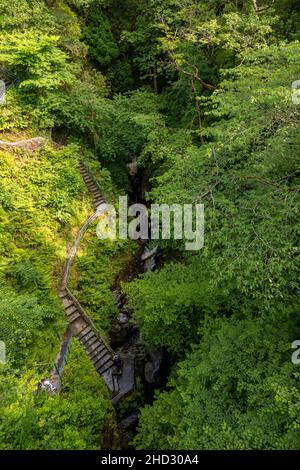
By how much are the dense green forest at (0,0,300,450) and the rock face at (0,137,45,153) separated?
8.7 inches

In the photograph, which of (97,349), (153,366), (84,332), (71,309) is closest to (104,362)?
(97,349)

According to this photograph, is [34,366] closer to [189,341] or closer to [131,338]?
[189,341]

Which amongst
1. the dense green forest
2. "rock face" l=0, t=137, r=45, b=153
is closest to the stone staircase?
A: the dense green forest

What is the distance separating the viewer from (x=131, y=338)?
52.1ft

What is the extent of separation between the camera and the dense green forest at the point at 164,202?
7.27 m

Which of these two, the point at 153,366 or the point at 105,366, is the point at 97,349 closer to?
the point at 105,366

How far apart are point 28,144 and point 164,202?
396 inches

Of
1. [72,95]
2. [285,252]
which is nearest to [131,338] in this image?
[285,252]

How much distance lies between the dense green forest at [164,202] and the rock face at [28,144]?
0.73 feet

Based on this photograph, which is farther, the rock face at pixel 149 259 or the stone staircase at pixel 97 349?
the rock face at pixel 149 259

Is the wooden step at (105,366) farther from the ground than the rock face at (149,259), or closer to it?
closer to it

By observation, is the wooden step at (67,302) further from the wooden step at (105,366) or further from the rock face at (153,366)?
the rock face at (153,366)

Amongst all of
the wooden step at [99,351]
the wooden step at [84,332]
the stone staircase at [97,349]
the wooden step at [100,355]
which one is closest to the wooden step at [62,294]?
the stone staircase at [97,349]

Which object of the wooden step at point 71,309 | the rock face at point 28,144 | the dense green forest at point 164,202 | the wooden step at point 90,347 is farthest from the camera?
the rock face at point 28,144
